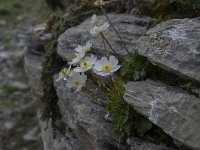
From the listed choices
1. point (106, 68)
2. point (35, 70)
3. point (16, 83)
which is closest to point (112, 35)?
point (106, 68)

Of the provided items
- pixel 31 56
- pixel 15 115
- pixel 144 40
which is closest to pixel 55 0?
pixel 15 115

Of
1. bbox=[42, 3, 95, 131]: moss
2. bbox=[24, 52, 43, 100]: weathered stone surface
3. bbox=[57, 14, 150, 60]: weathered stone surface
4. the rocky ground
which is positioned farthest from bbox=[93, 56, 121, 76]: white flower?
the rocky ground

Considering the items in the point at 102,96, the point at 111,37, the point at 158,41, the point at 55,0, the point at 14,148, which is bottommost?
the point at 14,148

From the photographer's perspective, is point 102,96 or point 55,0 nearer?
point 102,96

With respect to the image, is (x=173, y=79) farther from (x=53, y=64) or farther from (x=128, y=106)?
(x=53, y=64)

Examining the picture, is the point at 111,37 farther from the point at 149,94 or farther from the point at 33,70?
the point at 33,70
